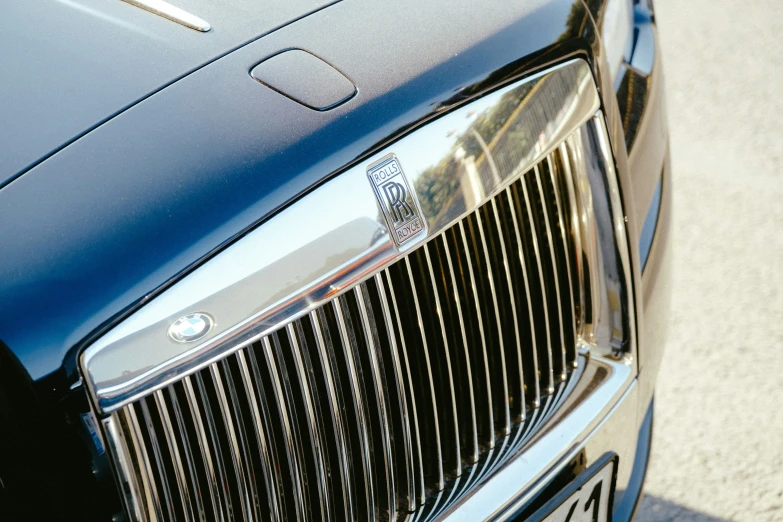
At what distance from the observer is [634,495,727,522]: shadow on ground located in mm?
2312

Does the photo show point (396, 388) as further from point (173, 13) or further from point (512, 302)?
point (173, 13)

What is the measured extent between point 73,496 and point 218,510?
0.20 m

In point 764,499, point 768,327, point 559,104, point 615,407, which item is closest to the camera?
point 559,104

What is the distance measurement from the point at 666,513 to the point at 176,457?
1613 millimetres

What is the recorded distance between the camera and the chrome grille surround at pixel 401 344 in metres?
1.11

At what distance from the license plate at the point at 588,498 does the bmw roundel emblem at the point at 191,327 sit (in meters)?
0.70

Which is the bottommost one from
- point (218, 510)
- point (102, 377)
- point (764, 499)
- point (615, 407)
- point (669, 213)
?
point (764, 499)

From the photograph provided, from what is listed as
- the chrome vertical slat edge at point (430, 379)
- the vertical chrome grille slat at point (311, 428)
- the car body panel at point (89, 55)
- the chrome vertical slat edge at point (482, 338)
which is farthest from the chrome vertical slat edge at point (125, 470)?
the chrome vertical slat edge at point (482, 338)

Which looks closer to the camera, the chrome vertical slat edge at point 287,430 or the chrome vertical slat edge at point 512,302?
the chrome vertical slat edge at point 287,430

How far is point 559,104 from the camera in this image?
144cm

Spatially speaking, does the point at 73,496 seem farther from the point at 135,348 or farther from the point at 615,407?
the point at 615,407

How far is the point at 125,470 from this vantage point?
3.63 feet

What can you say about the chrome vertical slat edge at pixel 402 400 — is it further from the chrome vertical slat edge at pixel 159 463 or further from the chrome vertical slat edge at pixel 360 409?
the chrome vertical slat edge at pixel 159 463

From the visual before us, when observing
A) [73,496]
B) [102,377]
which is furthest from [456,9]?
[73,496]
